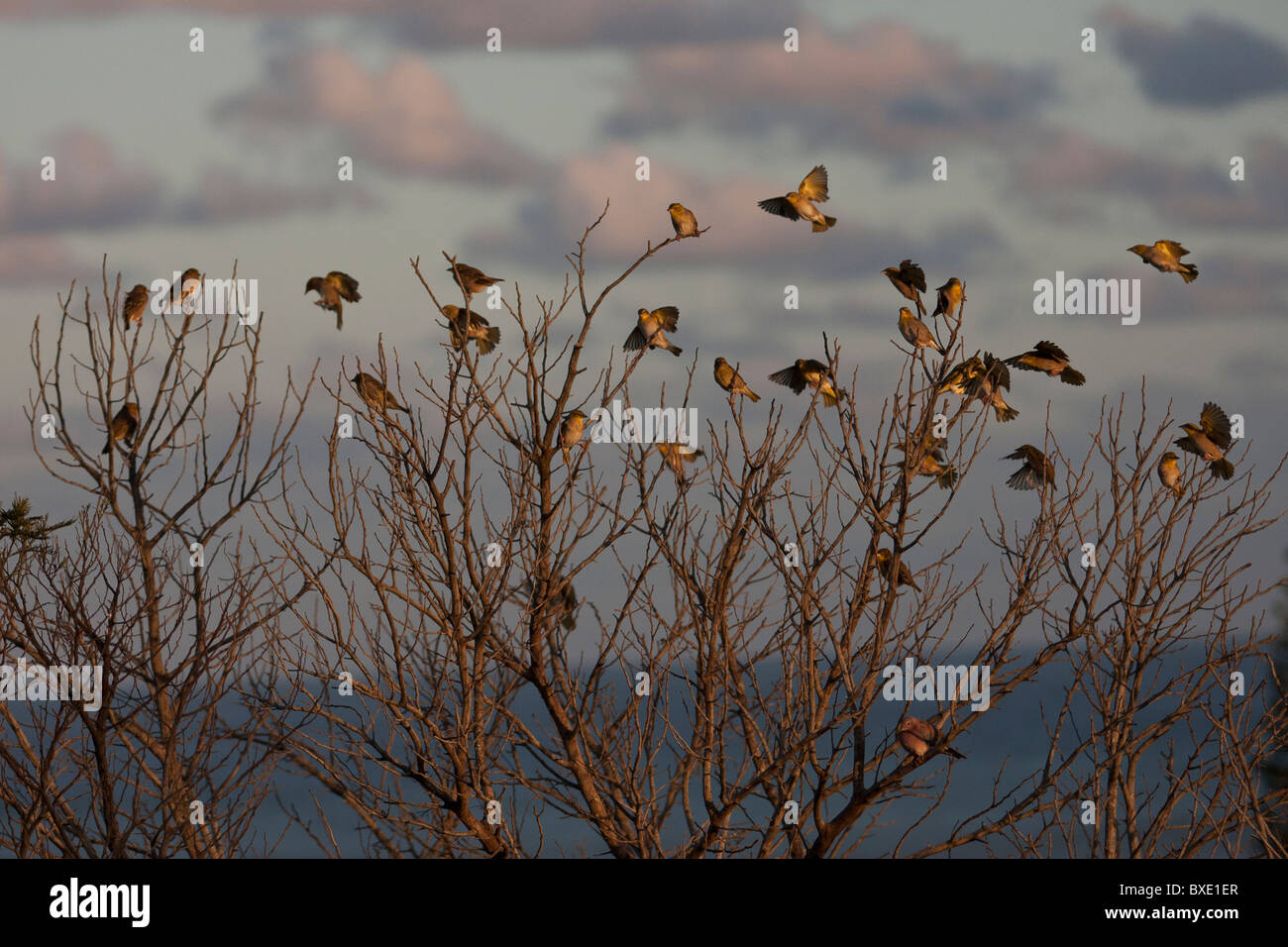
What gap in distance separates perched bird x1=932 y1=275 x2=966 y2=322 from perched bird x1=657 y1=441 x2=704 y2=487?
1.70 m

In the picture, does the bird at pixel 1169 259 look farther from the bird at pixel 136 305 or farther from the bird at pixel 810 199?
the bird at pixel 136 305

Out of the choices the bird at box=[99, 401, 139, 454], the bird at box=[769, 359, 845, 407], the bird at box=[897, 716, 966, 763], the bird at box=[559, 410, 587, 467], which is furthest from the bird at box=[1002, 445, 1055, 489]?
the bird at box=[99, 401, 139, 454]

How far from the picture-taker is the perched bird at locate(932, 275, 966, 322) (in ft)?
26.4

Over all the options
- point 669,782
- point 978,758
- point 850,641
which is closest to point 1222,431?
point 850,641

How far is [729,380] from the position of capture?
30.7ft

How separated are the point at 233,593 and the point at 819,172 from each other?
211 inches

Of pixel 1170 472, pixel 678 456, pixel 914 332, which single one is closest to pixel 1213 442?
pixel 1170 472

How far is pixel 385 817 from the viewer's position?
7062mm

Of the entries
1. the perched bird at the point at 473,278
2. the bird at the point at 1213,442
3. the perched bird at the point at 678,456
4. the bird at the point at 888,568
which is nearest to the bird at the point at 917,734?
the bird at the point at 888,568

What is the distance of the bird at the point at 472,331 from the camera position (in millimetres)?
7452

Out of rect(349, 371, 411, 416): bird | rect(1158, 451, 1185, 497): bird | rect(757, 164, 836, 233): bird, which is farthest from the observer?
rect(757, 164, 836, 233): bird

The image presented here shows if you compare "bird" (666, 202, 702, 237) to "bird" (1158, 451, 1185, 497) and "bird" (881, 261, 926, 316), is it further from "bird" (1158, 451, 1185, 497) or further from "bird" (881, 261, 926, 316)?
"bird" (1158, 451, 1185, 497)

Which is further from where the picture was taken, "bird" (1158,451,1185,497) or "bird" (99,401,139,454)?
"bird" (1158,451,1185,497)

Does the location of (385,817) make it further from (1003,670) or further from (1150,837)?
(1150,837)
